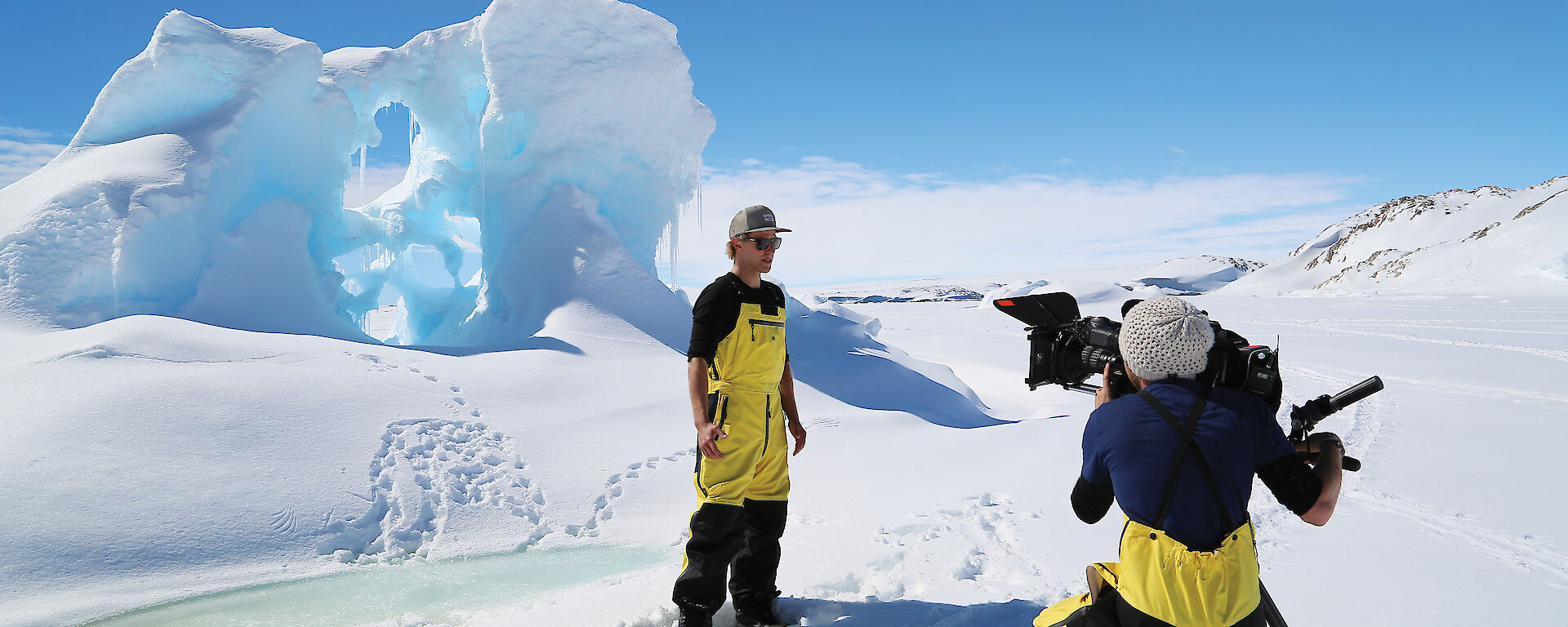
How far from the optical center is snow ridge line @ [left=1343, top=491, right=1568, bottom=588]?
12.7 ft

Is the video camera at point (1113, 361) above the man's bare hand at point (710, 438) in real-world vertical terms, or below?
above

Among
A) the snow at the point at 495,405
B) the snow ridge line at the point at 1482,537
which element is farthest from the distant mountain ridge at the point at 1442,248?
the snow ridge line at the point at 1482,537

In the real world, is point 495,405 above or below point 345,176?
below

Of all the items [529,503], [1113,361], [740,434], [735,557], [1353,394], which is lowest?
[529,503]

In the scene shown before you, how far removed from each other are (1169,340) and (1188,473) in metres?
0.31

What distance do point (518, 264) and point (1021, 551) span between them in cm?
890

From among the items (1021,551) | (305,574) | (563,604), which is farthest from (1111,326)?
(305,574)

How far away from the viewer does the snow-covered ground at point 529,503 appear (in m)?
3.61

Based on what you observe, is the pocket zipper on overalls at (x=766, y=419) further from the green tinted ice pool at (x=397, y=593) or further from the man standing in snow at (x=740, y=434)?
the green tinted ice pool at (x=397, y=593)

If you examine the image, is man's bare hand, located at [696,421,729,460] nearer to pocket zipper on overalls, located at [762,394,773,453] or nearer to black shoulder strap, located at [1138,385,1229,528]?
pocket zipper on overalls, located at [762,394,773,453]

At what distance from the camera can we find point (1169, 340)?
1.81m

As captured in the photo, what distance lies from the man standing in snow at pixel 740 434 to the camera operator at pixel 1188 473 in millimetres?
1434

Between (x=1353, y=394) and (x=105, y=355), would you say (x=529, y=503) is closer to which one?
(x=105, y=355)

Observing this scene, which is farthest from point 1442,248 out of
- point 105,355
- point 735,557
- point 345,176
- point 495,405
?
point 105,355
